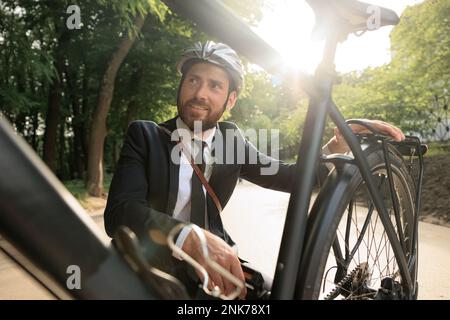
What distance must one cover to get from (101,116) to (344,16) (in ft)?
39.4

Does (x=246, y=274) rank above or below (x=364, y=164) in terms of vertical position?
below

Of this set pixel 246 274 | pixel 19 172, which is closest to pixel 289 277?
pixel 246 274

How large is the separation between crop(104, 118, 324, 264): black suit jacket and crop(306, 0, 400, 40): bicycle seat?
85 cm

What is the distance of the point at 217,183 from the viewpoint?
223cm

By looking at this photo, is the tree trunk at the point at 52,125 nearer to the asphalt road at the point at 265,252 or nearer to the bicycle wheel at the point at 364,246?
the asphalt road at the point at 265,252

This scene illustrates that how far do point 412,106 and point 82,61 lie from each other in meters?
13.4

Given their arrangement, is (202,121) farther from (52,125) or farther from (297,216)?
(52,125)

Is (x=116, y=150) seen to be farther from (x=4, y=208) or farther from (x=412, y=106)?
(x=4, y=208)

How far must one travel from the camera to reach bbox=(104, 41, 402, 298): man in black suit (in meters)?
1.80

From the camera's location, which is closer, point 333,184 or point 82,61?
point 333,184

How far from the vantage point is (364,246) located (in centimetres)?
251

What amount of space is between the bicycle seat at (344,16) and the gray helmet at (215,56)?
77cm

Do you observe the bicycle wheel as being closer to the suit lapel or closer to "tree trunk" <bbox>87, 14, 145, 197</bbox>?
the suit lapel
